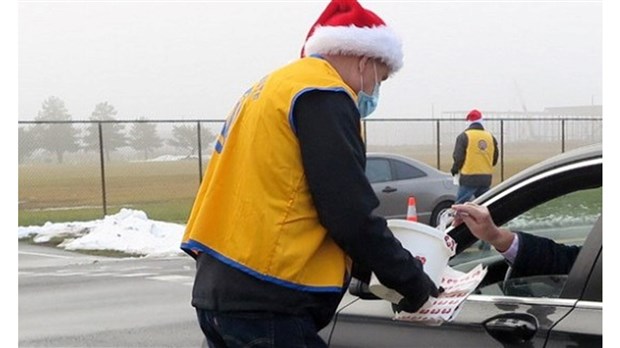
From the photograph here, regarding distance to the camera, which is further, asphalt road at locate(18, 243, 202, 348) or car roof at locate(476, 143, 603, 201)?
asphalt road at locate(18, 243, 202, 348)

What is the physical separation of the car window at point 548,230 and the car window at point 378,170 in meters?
10.00

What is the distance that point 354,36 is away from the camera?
2.48 meters

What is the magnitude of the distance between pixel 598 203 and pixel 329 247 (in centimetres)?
104

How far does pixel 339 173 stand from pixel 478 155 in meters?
10.4

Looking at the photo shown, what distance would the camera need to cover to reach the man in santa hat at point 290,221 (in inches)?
87.1

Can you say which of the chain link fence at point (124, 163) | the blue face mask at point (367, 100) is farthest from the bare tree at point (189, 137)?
the blue face mask at point (367, 100)

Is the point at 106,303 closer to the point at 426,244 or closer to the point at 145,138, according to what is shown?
the point at 426,244

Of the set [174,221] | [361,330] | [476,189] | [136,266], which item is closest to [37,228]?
[174,221]

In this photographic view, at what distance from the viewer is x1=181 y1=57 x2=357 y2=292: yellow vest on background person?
7.39ft

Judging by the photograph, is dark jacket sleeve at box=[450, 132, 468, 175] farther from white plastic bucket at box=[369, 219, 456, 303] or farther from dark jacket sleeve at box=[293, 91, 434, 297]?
dark jacket sleeve at box=[293, 91, 434, 297]

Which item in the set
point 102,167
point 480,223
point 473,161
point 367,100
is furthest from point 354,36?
point 102,167

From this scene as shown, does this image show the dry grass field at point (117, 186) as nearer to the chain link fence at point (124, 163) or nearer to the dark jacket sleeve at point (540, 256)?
the chain link fence at point (124, 163)

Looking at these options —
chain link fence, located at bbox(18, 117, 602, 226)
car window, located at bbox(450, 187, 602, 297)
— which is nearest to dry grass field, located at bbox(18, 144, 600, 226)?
chain link fence, located at bbox(18, 117, 602, 226)

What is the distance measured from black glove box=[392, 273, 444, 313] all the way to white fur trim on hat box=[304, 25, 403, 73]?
698 millimetres
